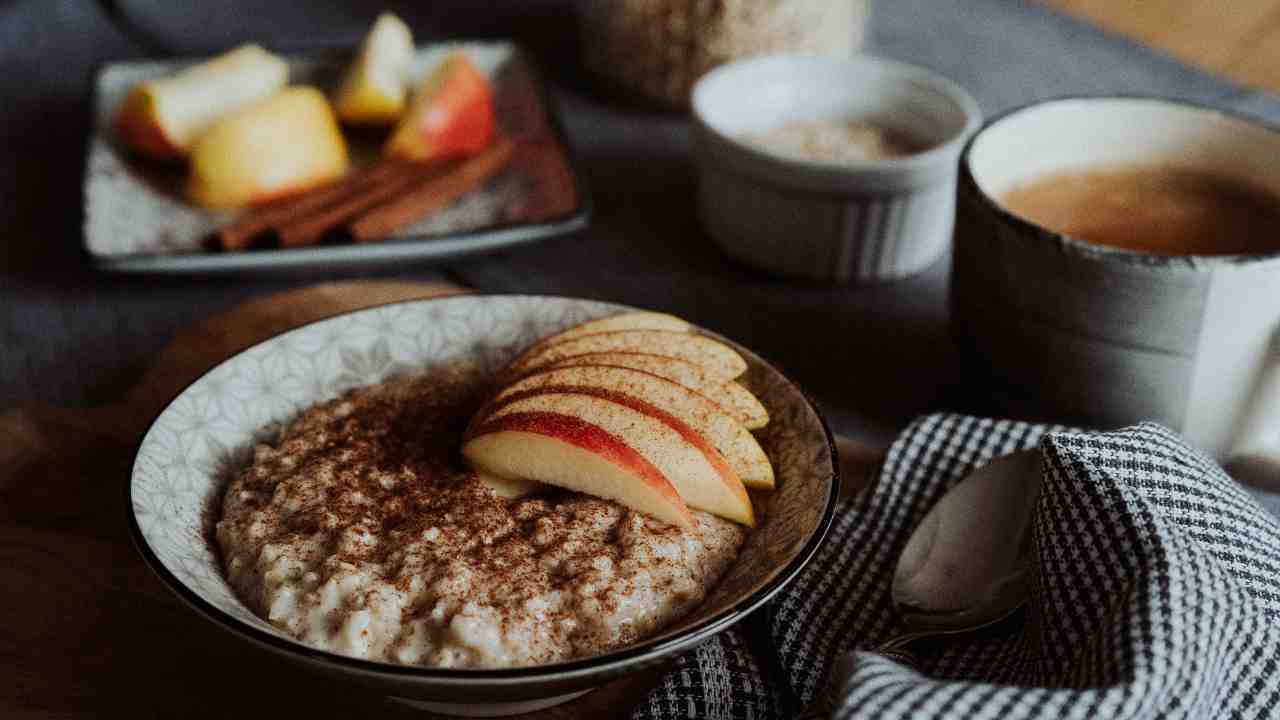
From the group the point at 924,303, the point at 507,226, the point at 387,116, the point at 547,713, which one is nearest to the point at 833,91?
the point at 924,303

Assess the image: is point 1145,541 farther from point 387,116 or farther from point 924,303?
point 387,116

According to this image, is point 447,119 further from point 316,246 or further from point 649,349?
point 649,349

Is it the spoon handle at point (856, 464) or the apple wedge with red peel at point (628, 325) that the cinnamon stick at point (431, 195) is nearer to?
the apple wedge with red peel at point (628, 325)

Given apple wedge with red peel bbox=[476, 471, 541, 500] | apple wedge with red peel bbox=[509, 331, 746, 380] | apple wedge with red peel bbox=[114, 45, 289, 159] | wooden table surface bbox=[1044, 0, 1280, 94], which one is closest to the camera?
apple wedge with red peel bbox=[476, 471, 541, 500]

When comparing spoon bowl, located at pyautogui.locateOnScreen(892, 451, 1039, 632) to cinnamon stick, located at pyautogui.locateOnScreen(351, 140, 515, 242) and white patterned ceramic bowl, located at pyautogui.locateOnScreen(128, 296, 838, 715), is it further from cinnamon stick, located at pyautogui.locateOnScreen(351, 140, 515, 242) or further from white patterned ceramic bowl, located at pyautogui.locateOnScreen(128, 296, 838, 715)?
cinnamon stick, located at pyautogui.locateOnScreen(351, 140, 515, 242)

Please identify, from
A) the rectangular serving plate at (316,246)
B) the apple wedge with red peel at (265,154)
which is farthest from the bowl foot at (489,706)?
the apple wedge with red peel at (265,154)

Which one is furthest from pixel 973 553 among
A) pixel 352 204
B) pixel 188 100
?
pixel 188 100

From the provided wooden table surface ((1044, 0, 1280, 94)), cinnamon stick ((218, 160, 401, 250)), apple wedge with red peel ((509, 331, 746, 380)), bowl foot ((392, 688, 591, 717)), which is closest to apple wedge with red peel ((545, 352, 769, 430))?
apple wedge with red peel ((509, 331, 746, 380))
